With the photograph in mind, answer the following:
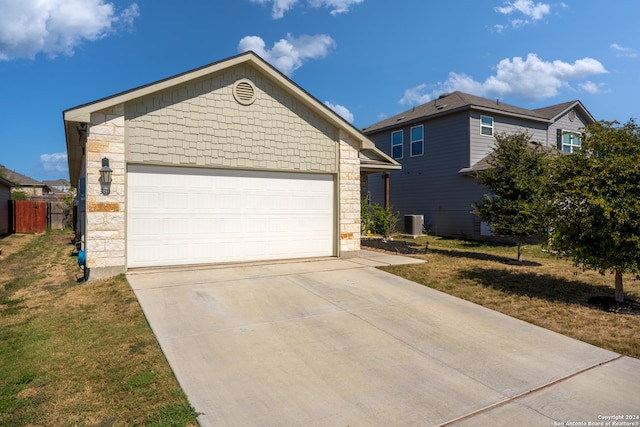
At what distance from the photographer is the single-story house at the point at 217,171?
28.0 ft

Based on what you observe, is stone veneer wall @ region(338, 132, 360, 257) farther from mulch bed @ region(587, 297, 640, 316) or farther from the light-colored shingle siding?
mulch bed @ region(587, 297, 640, 316)

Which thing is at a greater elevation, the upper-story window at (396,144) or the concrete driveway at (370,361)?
the upper-story window at (396,144)

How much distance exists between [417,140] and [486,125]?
3.47 meters

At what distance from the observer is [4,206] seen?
71.6ft

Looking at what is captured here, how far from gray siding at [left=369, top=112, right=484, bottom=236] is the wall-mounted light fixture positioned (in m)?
14.5

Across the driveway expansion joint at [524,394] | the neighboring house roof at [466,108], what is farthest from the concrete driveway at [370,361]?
the neighboring house roof at [466,108]

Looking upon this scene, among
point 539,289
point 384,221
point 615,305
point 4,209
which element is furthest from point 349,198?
point 4,209

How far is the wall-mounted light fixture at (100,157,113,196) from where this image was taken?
8316 millimetres

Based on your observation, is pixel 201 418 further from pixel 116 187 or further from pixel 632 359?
pixel 116 187

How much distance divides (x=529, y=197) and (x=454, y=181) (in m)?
7.44

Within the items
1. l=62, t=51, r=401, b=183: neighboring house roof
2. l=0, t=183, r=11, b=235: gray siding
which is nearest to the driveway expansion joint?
Answer: l=62, t=51, r=401, b=183: neighboring house roof

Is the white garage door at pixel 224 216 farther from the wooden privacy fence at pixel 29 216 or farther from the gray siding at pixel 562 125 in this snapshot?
the wooden privacy fence at pixel 29 216

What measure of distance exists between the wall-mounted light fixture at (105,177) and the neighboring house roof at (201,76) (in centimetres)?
91

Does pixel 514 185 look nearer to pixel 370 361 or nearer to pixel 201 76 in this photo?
pixel 370 361
